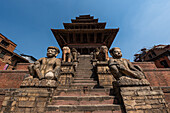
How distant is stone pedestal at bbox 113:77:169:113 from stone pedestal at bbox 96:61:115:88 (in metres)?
1.96

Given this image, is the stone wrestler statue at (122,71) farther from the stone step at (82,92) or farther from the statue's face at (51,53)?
the statue's face at (51,53)

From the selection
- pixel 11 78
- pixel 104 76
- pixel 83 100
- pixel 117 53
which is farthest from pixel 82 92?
pixel 11 78

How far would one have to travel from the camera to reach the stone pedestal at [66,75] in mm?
4882

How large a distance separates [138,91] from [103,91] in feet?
4.16

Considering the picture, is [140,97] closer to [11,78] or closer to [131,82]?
[131,82]

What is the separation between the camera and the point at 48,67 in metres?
3.31

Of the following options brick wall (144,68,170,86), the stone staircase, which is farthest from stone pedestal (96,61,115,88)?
brick wall (144,68,170,86)

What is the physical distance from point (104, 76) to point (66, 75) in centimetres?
254

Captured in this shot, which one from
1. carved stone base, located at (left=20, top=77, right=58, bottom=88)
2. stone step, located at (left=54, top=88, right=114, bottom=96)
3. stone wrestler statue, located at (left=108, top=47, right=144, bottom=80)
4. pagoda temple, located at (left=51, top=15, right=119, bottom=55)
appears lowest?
stone step, located at (left=54, top=88, right=114, bottom=96)

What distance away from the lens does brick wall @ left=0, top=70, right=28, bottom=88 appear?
6605 millimetres

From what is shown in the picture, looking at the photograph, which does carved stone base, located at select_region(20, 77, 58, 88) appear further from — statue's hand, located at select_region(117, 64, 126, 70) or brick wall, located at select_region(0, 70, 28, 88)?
brick wall, located at select_region(0, 70, 28, 88)

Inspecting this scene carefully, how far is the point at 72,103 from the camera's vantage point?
2697 mm

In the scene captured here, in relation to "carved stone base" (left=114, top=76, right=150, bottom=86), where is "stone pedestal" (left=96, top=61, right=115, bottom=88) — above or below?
above

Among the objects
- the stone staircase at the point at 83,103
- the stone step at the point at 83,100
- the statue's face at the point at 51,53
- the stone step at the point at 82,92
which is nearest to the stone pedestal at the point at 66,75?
the stone step at the point at 82,92
